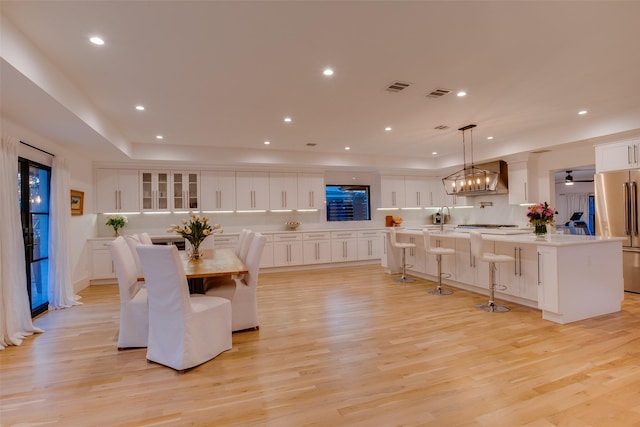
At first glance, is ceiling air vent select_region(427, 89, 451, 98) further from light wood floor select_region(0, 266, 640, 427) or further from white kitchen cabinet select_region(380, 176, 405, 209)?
white kitchen cabinet select_region(380, 176, 405, 209)

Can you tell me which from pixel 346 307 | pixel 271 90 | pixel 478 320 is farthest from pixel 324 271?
pixel 271 90

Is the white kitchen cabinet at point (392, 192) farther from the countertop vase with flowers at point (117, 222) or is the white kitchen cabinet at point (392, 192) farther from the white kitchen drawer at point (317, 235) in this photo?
the countertop vase with flowers at point (117, 222)

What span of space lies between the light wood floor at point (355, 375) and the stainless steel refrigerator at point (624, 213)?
1.18 meters

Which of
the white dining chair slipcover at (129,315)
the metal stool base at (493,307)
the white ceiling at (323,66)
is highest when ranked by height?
the white ceiling at (323,66)

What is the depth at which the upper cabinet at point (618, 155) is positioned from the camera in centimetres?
487

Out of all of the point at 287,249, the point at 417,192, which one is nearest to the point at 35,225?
the point at 287,249

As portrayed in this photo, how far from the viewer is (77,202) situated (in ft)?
18.2

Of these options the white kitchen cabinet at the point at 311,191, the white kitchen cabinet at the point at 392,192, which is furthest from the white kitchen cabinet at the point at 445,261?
the white kitchen cabinet at the point at 311,191

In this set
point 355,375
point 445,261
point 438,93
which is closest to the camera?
point 355,375

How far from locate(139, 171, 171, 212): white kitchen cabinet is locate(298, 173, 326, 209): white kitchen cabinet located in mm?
2876

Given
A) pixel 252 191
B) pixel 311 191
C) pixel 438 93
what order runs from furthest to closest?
pixel 311 191, pixel 252 191, pixel 438 93

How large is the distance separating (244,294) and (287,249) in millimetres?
3758

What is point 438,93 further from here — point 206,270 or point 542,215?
point 206,270

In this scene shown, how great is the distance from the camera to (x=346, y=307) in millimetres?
4336
